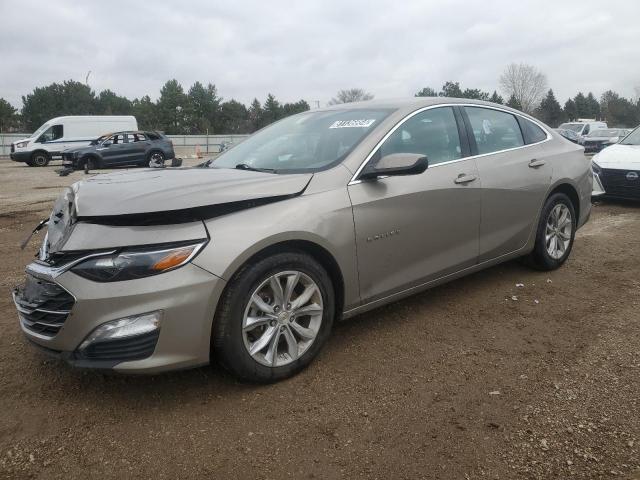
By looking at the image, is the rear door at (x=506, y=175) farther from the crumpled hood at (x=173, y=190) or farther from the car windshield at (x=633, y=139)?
the car windshield at (x=633, y=139)

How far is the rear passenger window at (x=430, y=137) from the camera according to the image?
3465mm

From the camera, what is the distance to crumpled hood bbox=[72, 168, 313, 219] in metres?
2.54

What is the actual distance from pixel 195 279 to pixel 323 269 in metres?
0.80

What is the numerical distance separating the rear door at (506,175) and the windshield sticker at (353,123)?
0.95 m

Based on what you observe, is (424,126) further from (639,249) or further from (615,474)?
(639,249)

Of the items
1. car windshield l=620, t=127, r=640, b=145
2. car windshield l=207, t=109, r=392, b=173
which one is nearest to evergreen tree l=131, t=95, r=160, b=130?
car windshield l=620, t=127, r=640, b=145

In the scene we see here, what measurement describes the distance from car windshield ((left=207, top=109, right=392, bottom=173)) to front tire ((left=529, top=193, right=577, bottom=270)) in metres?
1.93

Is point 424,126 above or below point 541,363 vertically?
above

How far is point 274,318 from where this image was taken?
278 centimetres

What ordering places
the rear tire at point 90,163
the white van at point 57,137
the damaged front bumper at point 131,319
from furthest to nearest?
the white van at point 57,137
the rear tire at point 90,163
the damaged front bumper at point 131,319

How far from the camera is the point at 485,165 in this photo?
13.0 feet

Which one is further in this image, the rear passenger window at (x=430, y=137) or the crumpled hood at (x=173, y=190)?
the rear passenger window at (x=430, y=137)

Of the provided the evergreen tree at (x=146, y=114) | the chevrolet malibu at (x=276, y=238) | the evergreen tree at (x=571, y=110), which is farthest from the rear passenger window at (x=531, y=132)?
the evergreen tree at (x=571, y=110)

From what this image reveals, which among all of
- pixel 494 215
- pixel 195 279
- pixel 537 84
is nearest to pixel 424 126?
pixel 494 215
